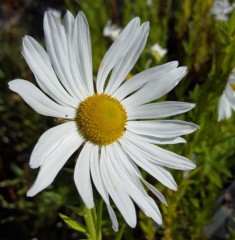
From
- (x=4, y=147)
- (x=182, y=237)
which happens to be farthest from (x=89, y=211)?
(x=4, y=147)

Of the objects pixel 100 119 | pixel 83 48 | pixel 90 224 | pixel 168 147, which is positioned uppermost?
pixel 83 48

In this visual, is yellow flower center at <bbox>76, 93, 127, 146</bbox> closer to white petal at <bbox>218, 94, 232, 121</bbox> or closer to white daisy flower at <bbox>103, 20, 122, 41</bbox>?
white petal at <bbox>218, 94, 232, 121</bbox>

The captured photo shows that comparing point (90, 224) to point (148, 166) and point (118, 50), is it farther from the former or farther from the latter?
point (118, 50)

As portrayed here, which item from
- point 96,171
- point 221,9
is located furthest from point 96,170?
point 221,9

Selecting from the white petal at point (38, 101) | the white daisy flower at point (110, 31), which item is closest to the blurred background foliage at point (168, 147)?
the white daisy flower at point (110, 31)

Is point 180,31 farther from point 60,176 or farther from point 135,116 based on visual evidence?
point 135,116

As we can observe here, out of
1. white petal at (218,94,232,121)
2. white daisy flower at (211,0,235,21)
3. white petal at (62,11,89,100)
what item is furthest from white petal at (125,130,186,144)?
white daisy flower at (211,0,235,21)

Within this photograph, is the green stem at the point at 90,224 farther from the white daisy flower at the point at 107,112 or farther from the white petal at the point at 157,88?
the white petal at the point at 157,88
